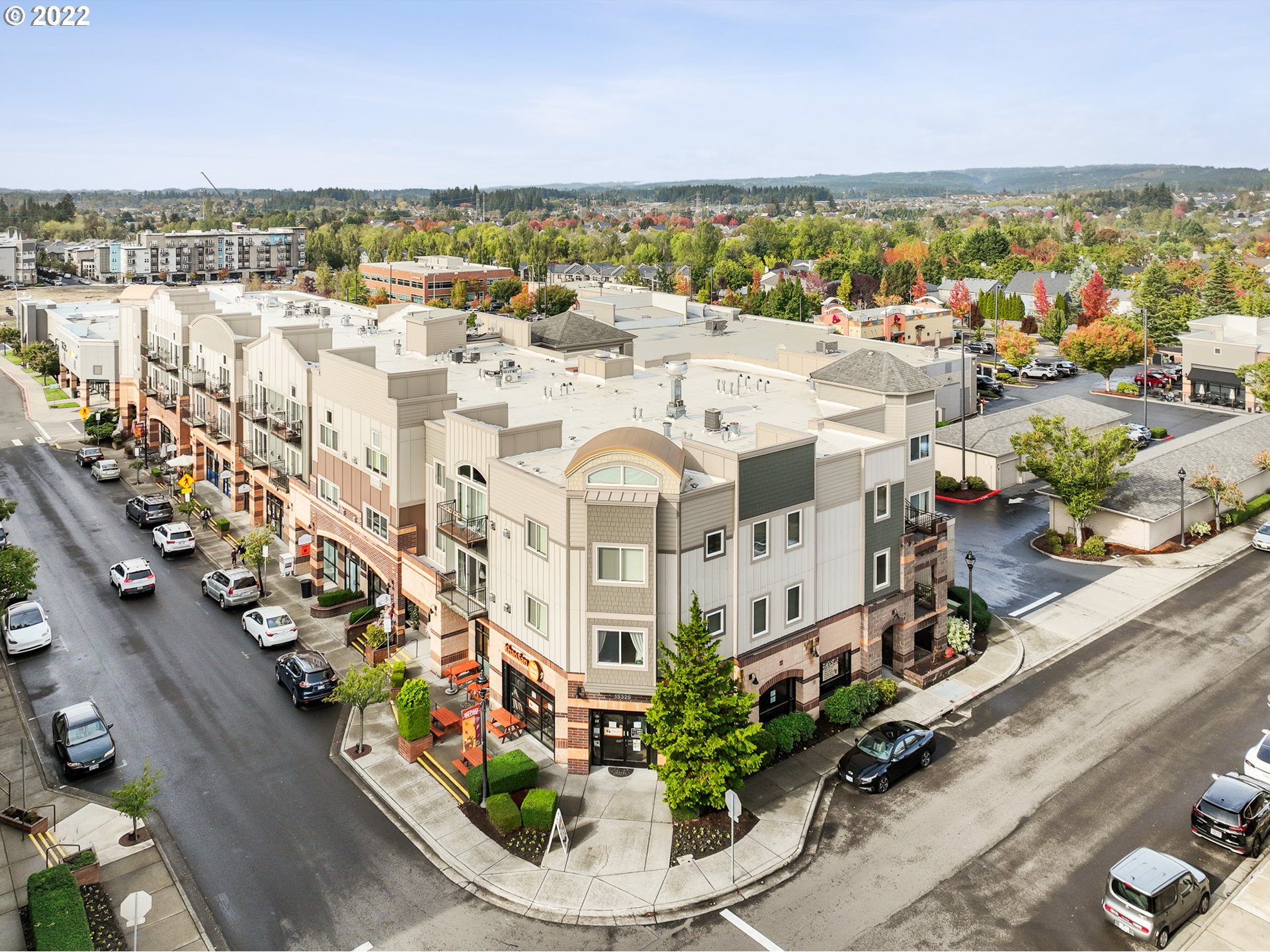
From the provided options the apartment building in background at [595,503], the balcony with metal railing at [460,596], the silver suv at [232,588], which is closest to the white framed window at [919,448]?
the apartment building in background at [595,503]

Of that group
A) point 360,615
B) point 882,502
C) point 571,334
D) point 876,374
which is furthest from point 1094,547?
point 360,615

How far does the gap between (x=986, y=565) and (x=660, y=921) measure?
32.6 metres

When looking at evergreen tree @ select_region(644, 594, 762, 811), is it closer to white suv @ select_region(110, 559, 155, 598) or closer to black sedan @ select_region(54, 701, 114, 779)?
black sedan @ select_region(54, 701, 114, 779)

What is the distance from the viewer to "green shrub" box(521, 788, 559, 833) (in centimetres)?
2786

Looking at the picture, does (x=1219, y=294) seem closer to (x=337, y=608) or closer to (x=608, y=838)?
(x=337, y=608)

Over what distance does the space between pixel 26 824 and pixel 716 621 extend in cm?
2192

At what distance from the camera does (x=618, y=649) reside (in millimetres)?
29938

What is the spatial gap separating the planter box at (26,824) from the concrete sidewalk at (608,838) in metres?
8.92

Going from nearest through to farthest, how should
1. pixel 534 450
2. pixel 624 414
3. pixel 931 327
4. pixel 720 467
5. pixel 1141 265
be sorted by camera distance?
pixel 720 467, pixel 534 450, pixel 624 414, pixel 931 327, pixel 1141 265

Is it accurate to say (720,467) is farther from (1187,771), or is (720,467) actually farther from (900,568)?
(1187,771)

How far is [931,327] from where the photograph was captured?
10150cm

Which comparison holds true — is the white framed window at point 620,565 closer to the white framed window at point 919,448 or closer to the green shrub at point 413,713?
the green shrub at point 413,713

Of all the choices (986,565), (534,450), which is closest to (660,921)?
(534,450)

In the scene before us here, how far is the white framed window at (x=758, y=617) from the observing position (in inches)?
1242
